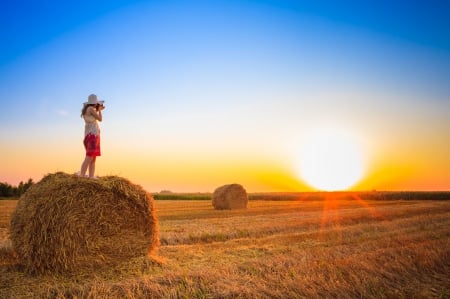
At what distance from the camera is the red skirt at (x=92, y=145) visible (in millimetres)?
7227

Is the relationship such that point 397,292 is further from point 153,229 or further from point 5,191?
point 5,191

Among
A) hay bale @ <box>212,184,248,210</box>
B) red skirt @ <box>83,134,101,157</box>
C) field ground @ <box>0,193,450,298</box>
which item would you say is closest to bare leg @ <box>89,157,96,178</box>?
red skirt @ <box>83,134,101,157</box>

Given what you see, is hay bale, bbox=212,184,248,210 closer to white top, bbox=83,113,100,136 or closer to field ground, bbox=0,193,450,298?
field ground, bbox=0,193,450,298

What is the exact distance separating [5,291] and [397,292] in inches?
217

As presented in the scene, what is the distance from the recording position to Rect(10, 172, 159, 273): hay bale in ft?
21.4

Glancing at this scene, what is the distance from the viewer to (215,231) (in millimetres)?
10586

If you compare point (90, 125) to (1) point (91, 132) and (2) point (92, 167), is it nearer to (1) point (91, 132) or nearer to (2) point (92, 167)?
(1) point (91, 132)

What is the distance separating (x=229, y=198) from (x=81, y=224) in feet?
50.6

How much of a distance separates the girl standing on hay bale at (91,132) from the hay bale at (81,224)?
317mm

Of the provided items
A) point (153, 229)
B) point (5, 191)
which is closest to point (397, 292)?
point (153, 229)

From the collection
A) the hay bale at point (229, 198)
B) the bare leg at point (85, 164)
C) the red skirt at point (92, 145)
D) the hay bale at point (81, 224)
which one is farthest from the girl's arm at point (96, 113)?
the hay bale at point (229, 198)

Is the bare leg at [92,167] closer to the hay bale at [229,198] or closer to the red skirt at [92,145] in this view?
the red skirt at [92,145]

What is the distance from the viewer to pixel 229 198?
22016 millimetres

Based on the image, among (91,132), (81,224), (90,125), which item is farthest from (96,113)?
(81,224)
